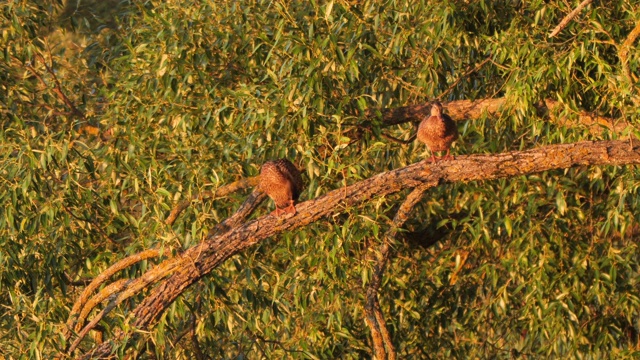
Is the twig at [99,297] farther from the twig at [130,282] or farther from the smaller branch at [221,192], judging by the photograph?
the smaller branch at [221,192]

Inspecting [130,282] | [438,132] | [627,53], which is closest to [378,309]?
[438,132]

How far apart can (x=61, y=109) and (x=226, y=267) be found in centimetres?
219

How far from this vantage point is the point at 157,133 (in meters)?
6.61

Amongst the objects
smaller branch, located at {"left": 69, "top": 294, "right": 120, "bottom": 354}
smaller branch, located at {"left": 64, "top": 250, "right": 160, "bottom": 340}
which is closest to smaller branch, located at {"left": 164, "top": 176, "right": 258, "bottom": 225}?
smaller branch, located at {"left": 64, "top": 250, "right": 160, "bottom": 340}

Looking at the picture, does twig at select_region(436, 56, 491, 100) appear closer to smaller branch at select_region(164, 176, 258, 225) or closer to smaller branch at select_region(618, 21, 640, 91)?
smaller branch at select_region(618, 21, 640, 91)

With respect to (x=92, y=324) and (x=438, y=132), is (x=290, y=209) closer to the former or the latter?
(x=438, y=132)

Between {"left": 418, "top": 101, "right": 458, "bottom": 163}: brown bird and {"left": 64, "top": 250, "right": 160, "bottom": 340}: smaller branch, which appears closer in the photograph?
{"left": 64, "top": 250, "right": 160, "bottom": 340}: smaller branch

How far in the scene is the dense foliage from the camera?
5965 mm

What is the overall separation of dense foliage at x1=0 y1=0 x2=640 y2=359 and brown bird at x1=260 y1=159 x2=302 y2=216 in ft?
0.48

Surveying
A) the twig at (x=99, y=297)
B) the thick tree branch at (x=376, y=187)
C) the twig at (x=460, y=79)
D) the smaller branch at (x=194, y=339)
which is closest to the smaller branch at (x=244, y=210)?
the smaller branch at (x=194, y=339)

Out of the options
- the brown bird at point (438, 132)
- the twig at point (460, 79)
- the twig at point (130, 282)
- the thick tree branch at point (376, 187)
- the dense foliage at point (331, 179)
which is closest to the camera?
the thick tree branch at point (376, 187)

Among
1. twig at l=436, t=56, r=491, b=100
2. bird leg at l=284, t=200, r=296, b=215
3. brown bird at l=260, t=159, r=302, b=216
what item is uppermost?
bird leg at l=284, t=200, r=296, b=215

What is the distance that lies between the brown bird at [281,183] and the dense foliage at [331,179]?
147 mm

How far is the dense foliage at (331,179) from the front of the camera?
596 cm
